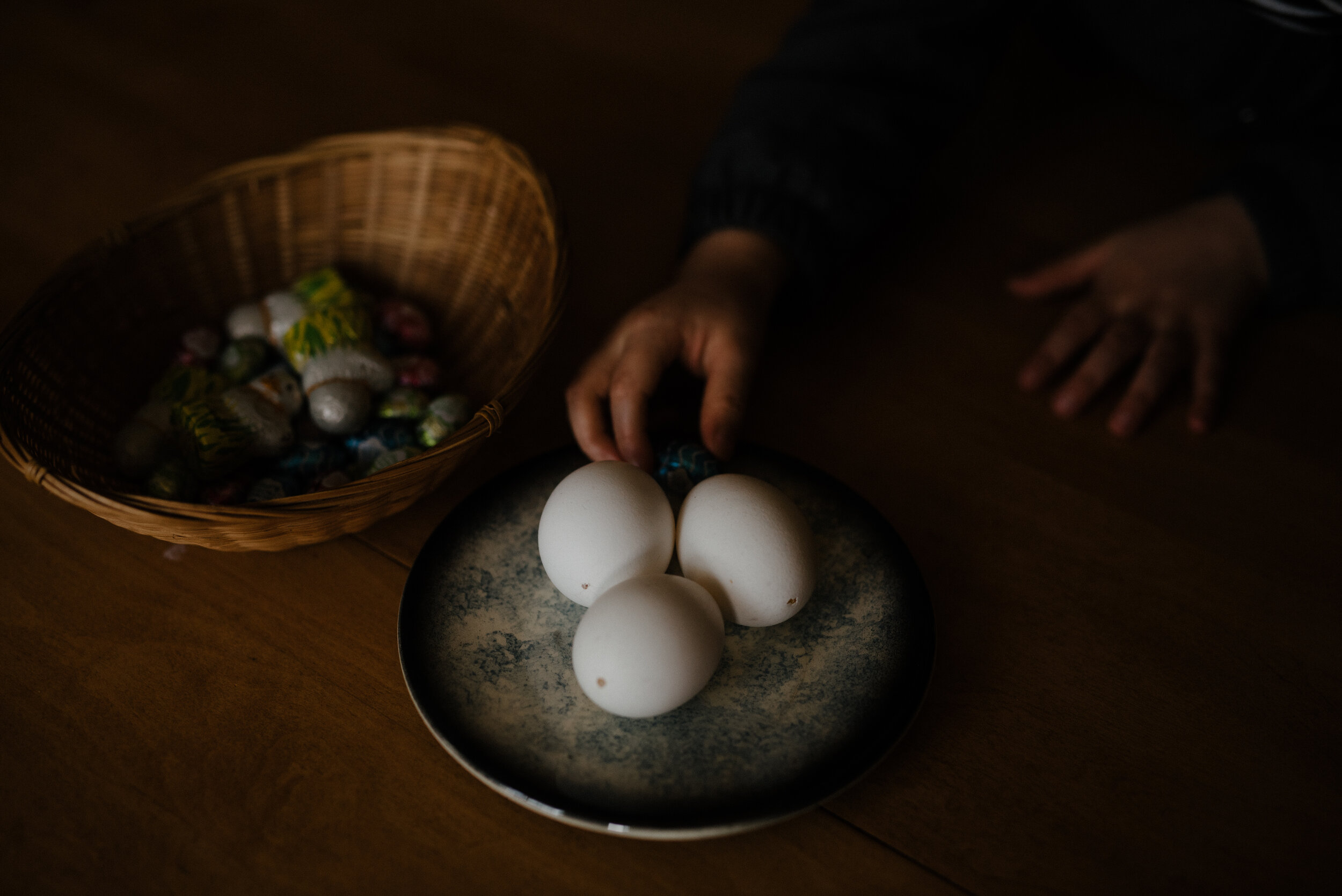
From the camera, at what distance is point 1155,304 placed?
86cm

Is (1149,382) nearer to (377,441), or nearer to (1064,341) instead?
(1064,341)

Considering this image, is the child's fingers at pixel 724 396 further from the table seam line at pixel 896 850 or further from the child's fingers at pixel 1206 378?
the child's fingers at pixel 1206 378

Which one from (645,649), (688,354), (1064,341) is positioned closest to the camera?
(645,649)

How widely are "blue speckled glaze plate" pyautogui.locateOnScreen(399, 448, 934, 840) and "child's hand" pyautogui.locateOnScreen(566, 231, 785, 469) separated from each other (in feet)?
0.29

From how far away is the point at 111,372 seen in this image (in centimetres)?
73

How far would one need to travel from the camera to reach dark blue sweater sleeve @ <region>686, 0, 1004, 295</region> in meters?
0.85

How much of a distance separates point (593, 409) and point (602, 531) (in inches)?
A: 6.3

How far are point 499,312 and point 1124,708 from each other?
0.60 meters

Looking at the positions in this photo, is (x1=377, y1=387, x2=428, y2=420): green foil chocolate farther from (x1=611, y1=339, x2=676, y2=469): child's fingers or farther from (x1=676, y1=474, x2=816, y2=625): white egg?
(x1=676, y1=474, x2=816, y2=625): white egg

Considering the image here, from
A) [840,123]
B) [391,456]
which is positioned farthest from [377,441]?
[840,123]

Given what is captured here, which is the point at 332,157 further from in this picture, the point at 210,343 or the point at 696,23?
the point at 696,23

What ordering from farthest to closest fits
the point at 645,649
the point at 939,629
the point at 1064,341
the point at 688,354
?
the point at 1064,341 → the point at 688,354 → the point at 939,629 → the point at 645,649

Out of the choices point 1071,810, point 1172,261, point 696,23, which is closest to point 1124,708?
point 1071,810

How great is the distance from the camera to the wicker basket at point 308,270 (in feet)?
1.95
